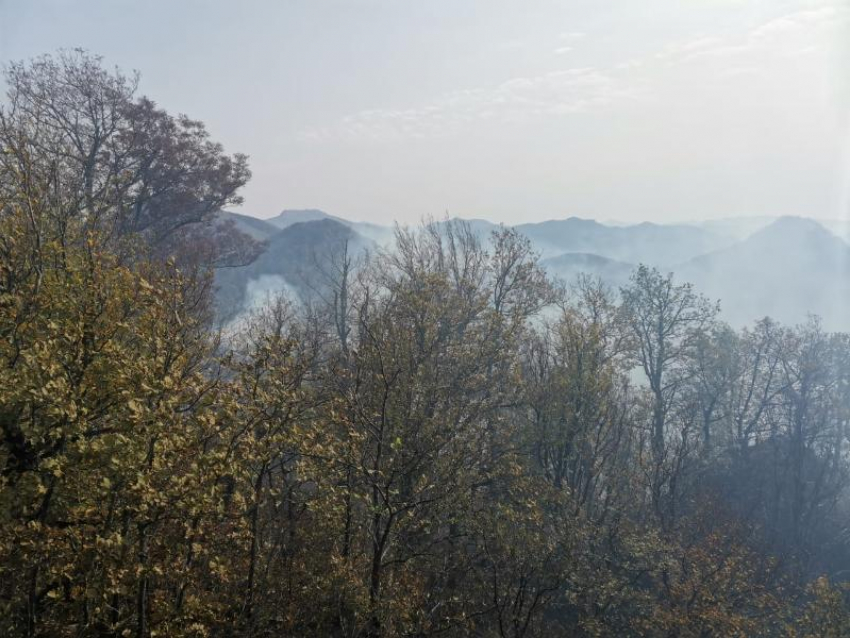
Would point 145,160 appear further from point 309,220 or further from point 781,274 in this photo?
point 781,274

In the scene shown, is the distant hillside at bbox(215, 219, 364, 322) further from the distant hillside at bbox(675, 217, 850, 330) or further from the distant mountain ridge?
the distant hillside at bbox(675, 217, 850, 330)

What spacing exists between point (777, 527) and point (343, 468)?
27812mm

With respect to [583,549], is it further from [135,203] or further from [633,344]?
[135,203]

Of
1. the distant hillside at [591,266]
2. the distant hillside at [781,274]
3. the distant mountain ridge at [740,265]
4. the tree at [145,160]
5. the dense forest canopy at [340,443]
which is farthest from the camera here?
the distant hillside at [591,266]

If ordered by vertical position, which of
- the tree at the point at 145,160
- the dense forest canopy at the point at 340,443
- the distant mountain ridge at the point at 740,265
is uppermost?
the distant mountain ridge at the point at 740,265

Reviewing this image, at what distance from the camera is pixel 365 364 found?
11.9 metres

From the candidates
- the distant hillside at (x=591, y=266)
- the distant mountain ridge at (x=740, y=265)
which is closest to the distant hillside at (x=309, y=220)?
the distant mountain ridge at (x=740, y=265)

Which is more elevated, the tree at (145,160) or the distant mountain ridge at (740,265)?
the distant mountain ridge at (740,265)

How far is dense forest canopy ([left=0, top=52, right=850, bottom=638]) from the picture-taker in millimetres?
6707

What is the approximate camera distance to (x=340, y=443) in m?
8.97

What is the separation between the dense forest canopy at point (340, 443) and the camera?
6.71 m

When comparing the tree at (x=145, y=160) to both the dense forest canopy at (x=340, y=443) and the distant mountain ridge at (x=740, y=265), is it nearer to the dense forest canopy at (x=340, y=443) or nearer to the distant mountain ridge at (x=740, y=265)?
the dense forest canopy at (x=340, y=443)

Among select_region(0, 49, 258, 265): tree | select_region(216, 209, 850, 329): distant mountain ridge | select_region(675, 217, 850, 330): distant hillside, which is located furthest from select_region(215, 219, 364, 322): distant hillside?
select_region(675, 217, 850, 330): distant hillside

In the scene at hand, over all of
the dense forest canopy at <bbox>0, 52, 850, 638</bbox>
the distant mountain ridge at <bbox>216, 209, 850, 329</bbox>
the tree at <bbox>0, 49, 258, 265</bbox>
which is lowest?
the dense forest canopy at <bbox>0, 52, 850, 638</bbox>
